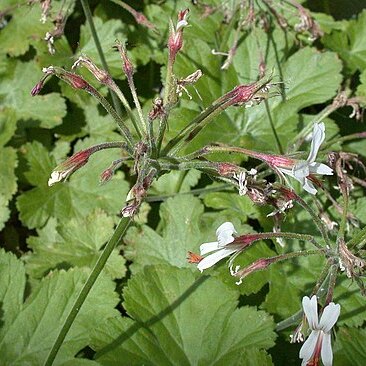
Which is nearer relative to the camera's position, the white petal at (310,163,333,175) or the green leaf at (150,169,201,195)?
the white petal at (310,163,333,175)

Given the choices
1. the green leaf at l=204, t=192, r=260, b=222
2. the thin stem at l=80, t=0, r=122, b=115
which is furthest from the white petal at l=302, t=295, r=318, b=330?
the thin stem at l=80, t=0, r=122, b=115

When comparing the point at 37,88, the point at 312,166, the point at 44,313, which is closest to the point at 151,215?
the point at 44,313

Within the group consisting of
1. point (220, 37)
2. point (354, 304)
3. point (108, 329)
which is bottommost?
point (354, 304)

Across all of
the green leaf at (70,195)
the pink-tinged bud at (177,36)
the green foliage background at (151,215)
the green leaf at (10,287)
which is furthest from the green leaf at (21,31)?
the pink-tinged bud at (177,36)

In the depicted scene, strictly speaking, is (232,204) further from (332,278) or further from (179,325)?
(332,278)

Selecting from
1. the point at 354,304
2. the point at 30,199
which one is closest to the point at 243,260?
the point at 354,304

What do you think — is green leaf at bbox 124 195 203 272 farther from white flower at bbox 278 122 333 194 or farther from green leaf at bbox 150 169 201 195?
white flower at bbox 278 122 333 194

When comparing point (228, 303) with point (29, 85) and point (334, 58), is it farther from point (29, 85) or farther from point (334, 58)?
point (29, 85)
